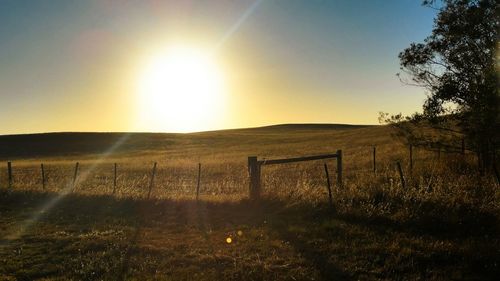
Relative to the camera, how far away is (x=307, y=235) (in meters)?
10.4

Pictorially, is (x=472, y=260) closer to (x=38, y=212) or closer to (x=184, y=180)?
(x=38, y=212)

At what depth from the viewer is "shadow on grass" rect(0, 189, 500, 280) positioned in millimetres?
7973

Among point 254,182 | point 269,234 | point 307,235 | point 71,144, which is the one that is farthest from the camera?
point 71,144

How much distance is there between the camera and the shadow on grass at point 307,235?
797 centimetres

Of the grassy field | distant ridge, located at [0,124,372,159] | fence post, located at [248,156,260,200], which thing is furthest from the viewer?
distant ridge, located at [0,124,372,159]

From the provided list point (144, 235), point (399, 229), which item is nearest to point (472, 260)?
point (399, 229)

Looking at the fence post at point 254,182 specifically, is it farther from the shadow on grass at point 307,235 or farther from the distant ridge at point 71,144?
the distant ridge at point 71,144

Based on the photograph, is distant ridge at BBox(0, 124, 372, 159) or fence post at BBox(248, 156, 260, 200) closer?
fence post at BBox(248, 156, 260, 200)

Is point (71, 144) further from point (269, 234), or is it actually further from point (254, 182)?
point (269, 234)

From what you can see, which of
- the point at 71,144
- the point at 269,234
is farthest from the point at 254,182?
the point at 71,144

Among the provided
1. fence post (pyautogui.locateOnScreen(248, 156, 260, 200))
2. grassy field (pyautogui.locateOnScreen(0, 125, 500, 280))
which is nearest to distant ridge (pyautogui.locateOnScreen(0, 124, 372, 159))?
grassy field (pyautogui.locateOnScreen(0, 125, 500, 280))

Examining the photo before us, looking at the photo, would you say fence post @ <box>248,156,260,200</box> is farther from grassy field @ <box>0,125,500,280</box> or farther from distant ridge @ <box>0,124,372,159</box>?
distant ridge @ <box>0,124,372,159</box>

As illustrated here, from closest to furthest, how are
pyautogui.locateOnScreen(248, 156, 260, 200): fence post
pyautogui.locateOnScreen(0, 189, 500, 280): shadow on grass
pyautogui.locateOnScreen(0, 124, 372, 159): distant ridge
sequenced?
pyautogui.locateOnScreen(0, 189, 500, 280): shadow on grass → pyautogui.locateOnScreen(248, 156, 260, 200): fence post → pyautogui.locateOnScreen(0, 124, 372, 159): distant ridge

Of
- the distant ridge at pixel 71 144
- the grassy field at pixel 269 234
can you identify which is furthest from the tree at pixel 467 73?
the distant ridge at pixel 71 144
